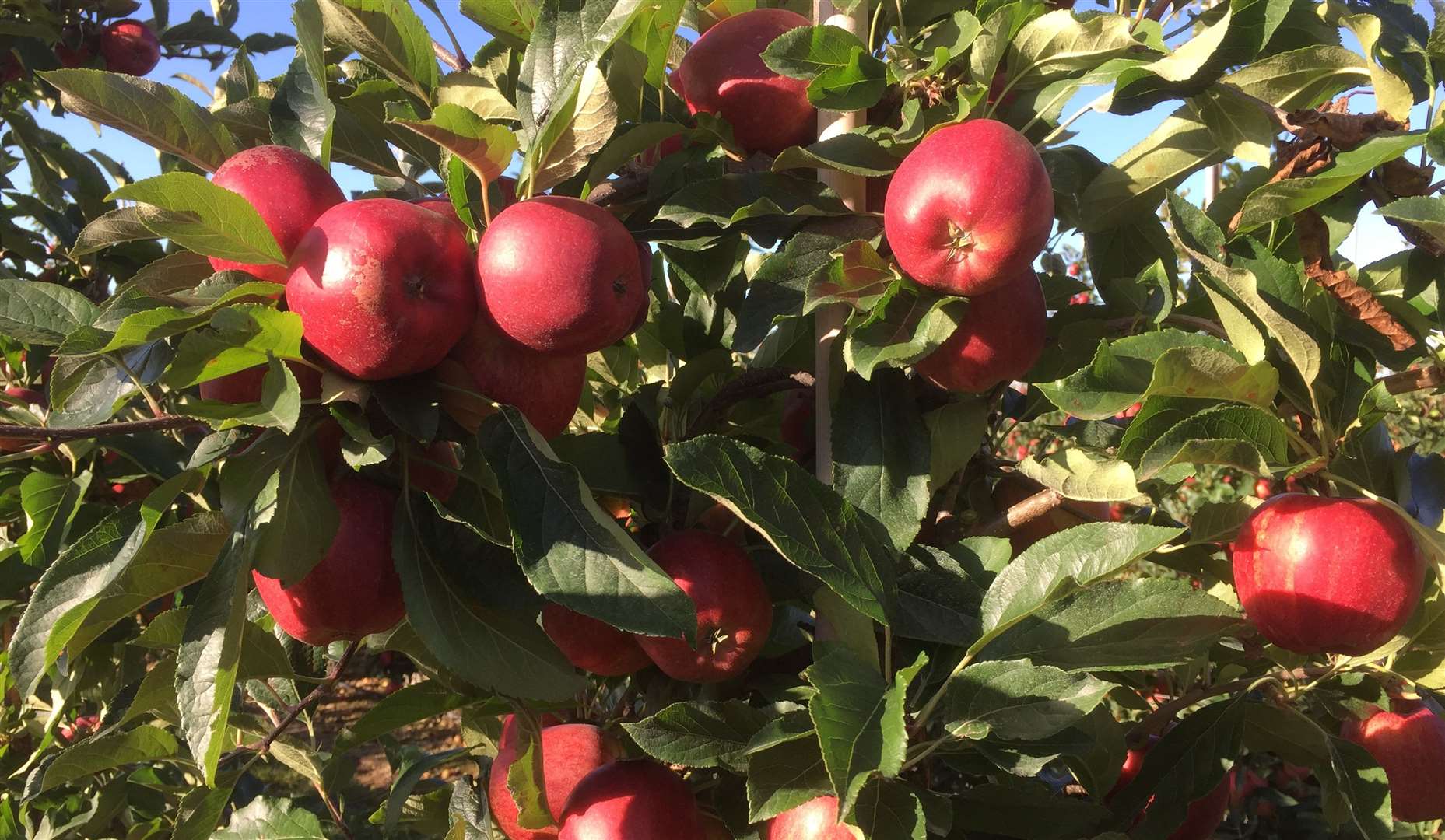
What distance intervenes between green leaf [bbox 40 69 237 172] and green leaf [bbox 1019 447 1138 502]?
922mm

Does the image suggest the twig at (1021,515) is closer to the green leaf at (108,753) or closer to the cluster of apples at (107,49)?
the green leaf at (108,753)

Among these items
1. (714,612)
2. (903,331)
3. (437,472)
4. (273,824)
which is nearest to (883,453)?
(903,331)

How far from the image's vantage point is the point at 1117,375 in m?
0.93

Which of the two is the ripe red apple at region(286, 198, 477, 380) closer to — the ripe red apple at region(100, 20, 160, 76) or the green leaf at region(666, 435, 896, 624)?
the green leaf at region(666, 435, 896, 624)

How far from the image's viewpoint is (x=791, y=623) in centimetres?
128

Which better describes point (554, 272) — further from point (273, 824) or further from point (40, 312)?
point (273, 824)

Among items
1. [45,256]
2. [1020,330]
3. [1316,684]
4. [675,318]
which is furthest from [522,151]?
[45,256]

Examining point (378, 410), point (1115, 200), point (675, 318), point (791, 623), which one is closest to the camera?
point (378, 410)

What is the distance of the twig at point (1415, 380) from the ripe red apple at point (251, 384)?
3.47ft

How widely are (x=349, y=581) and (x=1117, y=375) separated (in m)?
0.77

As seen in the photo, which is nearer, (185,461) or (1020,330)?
(1020,330)

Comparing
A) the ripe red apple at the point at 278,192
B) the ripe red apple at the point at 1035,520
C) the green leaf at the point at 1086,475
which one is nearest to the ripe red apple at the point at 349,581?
the ripe red apple at the point at 278,192

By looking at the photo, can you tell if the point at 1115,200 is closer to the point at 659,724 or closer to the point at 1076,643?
the point at 1076,643

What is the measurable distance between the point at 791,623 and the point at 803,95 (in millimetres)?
654
